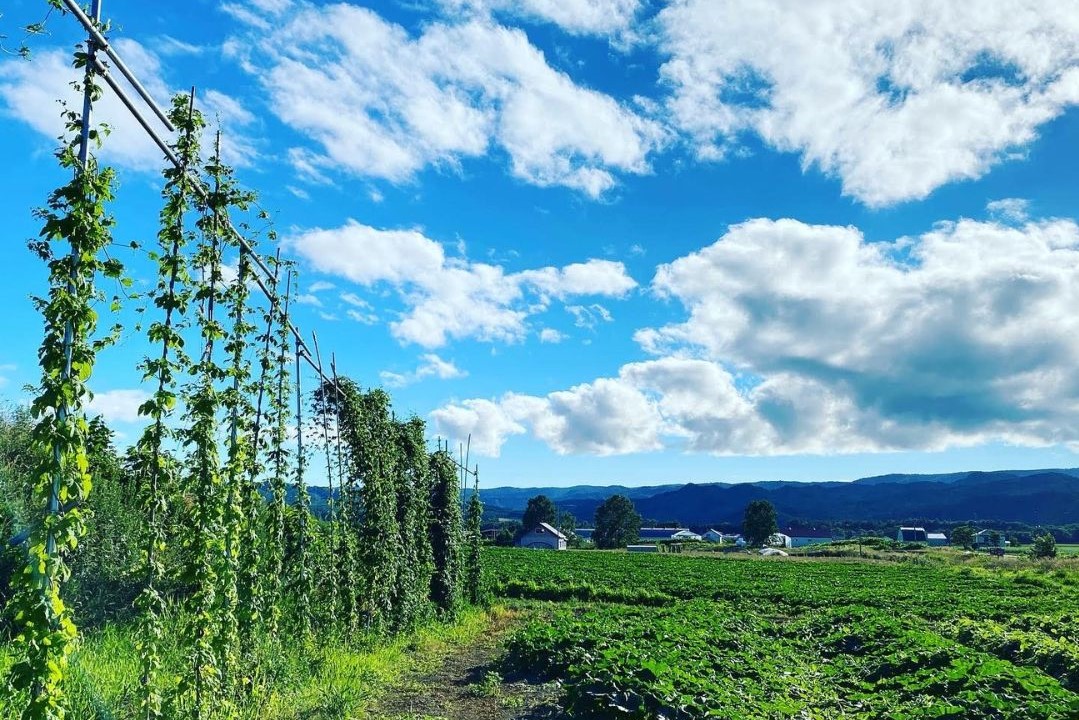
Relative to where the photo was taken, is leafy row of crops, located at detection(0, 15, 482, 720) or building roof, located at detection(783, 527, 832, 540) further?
building roof, located at detection(783, 527, 832, 540)

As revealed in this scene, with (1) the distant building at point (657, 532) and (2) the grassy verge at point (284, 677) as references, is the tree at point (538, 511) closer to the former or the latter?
(1) the distant building at point (657, 532)

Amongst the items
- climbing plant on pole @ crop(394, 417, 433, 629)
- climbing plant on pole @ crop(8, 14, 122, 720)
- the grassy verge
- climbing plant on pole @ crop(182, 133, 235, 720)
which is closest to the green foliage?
climbing plant on pole @ crop(394, 417, 433, 629)

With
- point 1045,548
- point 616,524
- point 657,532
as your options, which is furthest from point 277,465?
point 657,532

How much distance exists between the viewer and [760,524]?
105438mm

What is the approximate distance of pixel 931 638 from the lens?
49.4ft

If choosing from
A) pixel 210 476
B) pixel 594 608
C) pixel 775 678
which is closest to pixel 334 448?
pixel 210 476

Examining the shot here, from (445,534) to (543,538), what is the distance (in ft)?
279

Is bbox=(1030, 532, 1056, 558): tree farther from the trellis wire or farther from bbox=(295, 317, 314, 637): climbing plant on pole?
the trellis wire

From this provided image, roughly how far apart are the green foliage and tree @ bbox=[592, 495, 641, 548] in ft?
293

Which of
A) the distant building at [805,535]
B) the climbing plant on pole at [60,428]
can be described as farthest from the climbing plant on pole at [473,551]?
the distant building at [805,535]

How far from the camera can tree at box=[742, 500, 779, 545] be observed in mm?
105312

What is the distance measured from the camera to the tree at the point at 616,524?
109 metres

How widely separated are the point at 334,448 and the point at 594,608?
17.8 meters

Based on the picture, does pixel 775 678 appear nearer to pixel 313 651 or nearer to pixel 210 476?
pixel 313 651
